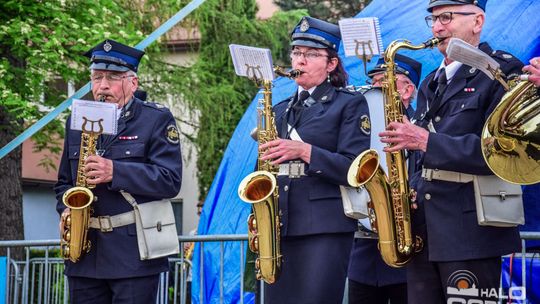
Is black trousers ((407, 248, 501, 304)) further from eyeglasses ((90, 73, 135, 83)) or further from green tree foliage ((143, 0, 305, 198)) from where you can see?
green tree foliage ((143, 0, 305, 198))

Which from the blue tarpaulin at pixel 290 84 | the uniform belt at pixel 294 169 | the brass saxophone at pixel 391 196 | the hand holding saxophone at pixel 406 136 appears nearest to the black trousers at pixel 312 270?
the brass saxophone at pixel 391 196

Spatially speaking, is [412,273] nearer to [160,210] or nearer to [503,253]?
[503,253]

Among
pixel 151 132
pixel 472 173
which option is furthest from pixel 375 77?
pixel 472 173

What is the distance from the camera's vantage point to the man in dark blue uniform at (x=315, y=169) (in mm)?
5426

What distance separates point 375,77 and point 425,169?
212cm

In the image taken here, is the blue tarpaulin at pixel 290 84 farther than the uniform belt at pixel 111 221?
Yes

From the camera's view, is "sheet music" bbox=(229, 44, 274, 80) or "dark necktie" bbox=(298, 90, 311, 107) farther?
"dark necktie" bbox=(298, 90, 311, 107)

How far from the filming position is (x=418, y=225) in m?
5.34

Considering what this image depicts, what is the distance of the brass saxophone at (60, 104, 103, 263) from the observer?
5.90 meters

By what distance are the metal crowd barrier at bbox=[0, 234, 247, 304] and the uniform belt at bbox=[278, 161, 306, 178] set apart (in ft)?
6.16

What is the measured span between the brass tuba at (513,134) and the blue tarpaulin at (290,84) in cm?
280

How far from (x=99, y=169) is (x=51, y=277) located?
15.6ft

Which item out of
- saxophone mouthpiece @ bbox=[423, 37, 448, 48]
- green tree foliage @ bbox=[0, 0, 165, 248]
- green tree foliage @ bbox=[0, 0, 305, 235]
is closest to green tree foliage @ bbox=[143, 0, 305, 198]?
green tree foliage @ bbox=[0, 0, 305, 235]

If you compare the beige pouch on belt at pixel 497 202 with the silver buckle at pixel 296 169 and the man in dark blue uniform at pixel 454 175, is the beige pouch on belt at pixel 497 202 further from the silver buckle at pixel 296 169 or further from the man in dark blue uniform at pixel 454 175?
the silver buckle at pixel 296 169
